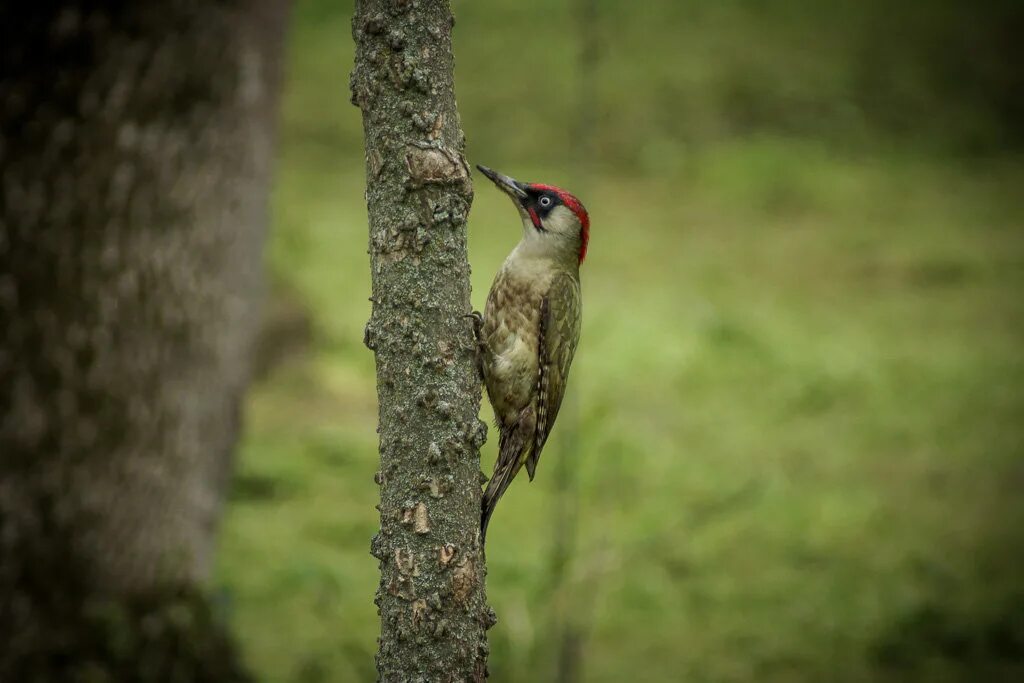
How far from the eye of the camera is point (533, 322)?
2.04 m

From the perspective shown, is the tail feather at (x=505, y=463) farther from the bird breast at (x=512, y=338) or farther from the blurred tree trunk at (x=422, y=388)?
the blurred tree trunk at (x=422, y=388)

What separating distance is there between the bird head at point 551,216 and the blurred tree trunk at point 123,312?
97cm

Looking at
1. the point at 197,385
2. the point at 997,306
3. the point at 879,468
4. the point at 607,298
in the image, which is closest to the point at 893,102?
the point at 997,306

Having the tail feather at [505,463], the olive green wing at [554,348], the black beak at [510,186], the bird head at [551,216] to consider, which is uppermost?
the black beak at [510,186]

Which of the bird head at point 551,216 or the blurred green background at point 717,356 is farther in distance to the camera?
the blurred green background at point 717,356

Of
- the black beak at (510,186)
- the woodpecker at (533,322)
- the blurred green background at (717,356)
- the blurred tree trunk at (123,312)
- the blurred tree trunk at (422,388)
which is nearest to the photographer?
the blurred tree trunk at (422,388)

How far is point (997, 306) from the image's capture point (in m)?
5.41

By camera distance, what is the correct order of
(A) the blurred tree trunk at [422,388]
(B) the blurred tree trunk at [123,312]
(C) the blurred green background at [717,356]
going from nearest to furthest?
(A) the blurred tree trunk at [422,388] < (B) the blurred tree trunk at [123,312] < (C) the blurred green background at [717,356]

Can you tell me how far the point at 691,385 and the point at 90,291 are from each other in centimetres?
286

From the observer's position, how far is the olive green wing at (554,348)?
200cm

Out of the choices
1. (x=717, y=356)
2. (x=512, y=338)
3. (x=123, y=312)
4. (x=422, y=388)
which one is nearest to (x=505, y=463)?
(x=512, y=338)

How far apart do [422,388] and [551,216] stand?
0.81 metres

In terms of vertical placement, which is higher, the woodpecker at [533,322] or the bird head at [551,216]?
the bird head at [551,216]

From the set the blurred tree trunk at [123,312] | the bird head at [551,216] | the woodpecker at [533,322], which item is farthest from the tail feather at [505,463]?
the blurred tree trunk at [123,312]
